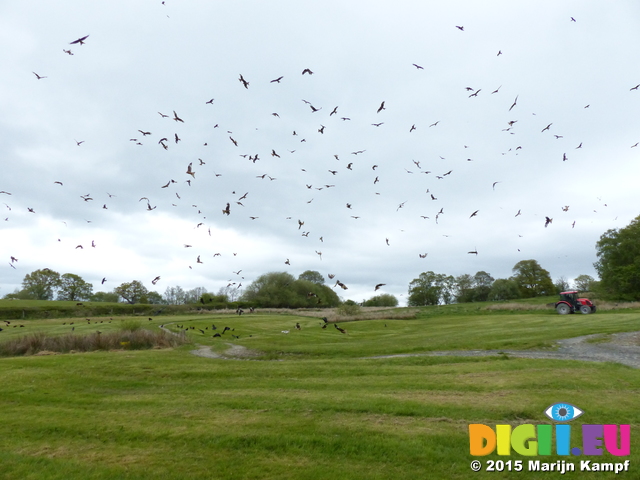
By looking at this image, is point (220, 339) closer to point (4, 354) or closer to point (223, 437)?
point (4, 354)

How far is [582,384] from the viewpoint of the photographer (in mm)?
14273

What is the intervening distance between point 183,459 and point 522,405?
33.2ft

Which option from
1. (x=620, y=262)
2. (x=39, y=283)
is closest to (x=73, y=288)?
(x=39, y=283)

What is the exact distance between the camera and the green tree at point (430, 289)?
463 ft

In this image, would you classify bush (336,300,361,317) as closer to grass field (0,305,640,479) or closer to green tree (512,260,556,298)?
grass field (0,305,640,479)

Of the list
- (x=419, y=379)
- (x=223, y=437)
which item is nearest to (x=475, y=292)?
(x=419, y=379)

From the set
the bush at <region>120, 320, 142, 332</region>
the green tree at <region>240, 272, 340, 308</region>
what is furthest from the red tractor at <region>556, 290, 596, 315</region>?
the green tree at <region>240, 272, 340, 308</region>

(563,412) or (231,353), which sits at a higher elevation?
(563,412)

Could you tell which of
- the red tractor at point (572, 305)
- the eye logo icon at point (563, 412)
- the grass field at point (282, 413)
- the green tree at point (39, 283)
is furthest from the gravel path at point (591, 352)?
the green tree at point (39, 283)

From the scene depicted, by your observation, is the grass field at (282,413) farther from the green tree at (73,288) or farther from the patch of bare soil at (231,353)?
the green tree at (73,288)

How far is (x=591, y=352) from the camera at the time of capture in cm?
2261

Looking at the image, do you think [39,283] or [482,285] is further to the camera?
[482,285]

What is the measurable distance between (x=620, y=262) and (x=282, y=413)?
3602 inches

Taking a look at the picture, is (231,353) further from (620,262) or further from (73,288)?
(73,288)
